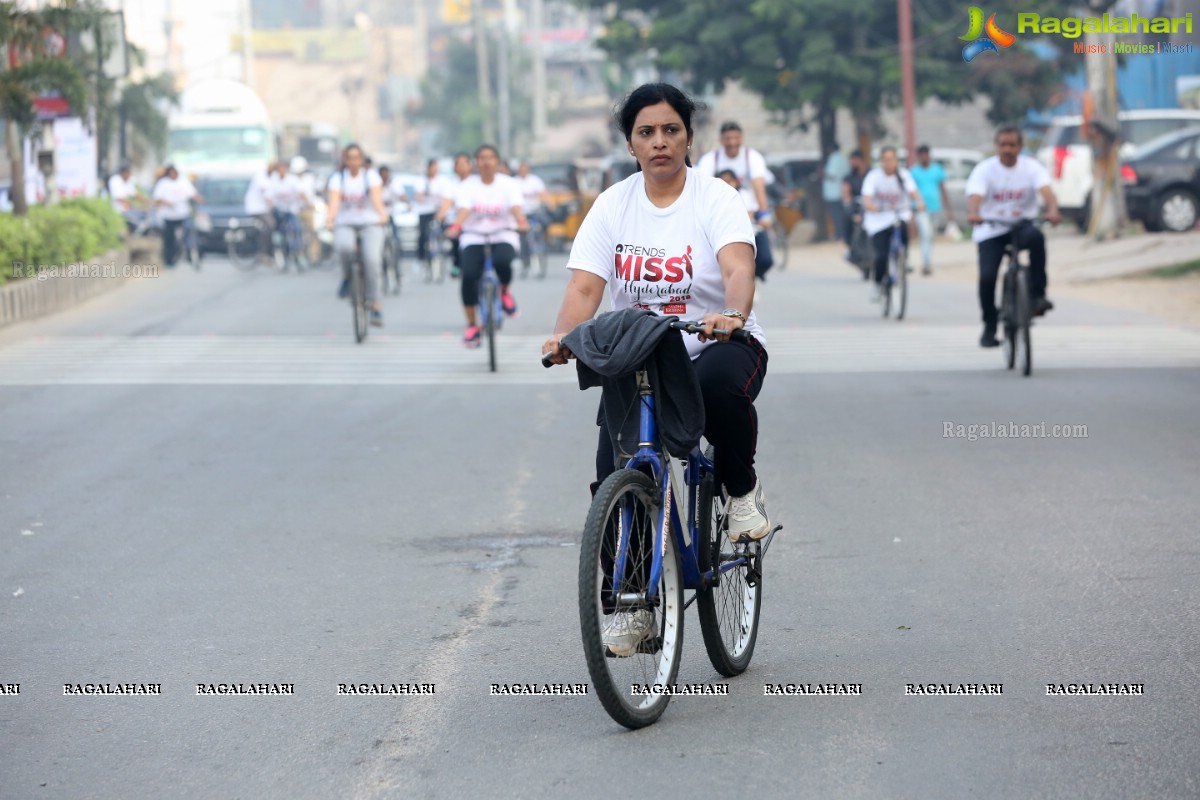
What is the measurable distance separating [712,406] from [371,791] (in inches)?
55.8

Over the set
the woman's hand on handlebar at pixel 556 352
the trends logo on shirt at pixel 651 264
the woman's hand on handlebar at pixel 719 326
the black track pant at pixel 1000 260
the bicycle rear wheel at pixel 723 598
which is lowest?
the bicycle rear wheel at pixel 723 598

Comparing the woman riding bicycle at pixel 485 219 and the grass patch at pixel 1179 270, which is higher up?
the woman riding bicycle at pixel 485 219

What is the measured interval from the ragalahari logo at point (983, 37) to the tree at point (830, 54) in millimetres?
631

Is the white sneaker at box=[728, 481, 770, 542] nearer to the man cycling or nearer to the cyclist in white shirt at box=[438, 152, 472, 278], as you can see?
the man cycling

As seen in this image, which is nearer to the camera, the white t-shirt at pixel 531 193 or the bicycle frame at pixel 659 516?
the bicycle frame at pixel 659 516

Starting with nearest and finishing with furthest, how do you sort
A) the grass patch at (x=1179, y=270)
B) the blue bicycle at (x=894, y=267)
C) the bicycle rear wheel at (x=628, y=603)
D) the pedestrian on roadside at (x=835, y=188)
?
1. the bicycle rear wheel at (x=628, y=603)
2. the blue bicycle at (x=894, y=267)
3. the grass patch at (x=1179, y=270)
4. the pedestrian on roadside at (x=835, y=188)

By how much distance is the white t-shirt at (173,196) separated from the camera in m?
29.8

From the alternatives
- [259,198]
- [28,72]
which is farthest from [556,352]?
[259,198]

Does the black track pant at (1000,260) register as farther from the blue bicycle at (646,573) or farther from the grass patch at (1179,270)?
the grass patch at (1179,270)

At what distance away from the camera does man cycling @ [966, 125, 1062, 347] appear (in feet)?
42.3

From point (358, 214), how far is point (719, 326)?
12.6 metres

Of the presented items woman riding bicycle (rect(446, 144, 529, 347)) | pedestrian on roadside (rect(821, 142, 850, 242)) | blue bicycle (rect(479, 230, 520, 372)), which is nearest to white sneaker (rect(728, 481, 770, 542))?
blue bicycle (rect(479, 230, 520, 372))

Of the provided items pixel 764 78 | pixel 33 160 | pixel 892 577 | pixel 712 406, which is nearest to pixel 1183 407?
pixel 892 577

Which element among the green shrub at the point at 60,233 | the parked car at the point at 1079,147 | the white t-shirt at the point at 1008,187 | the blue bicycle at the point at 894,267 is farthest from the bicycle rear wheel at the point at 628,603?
the parked car at the point at 1079,147
